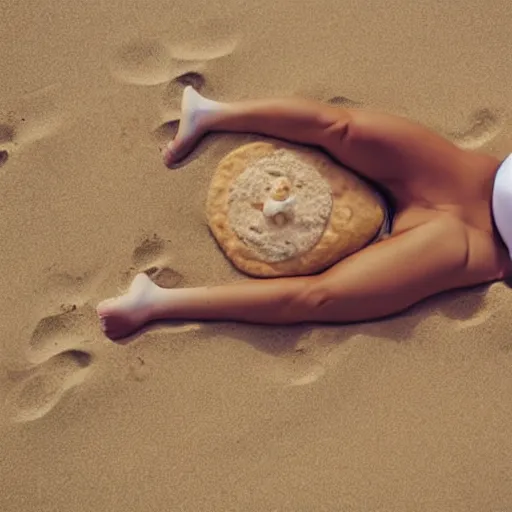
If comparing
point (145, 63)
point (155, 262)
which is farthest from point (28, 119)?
point (155, 262)

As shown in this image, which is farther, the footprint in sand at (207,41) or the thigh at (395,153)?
the footprint in sand at (207,41)

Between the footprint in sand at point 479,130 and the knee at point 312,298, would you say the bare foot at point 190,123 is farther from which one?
the footprint in sand at point 479,130

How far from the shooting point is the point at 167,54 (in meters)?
1.79

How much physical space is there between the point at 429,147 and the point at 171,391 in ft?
2.61

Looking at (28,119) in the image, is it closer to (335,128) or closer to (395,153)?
(335,128)

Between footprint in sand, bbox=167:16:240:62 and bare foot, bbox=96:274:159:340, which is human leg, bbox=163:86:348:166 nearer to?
footprint in sand, bbox=167:16:240:62

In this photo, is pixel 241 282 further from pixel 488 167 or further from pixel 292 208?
pixel 488 167

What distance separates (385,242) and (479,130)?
1.36ft

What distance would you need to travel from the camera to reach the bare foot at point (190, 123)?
171 centimetres

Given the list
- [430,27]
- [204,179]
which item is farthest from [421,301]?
[430,27]

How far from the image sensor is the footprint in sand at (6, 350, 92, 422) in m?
1.58

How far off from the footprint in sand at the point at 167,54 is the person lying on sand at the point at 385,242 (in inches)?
9.4

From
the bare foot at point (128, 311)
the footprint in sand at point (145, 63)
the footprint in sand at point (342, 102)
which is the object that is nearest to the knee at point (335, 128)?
the footprint in sand at point (342, 102)

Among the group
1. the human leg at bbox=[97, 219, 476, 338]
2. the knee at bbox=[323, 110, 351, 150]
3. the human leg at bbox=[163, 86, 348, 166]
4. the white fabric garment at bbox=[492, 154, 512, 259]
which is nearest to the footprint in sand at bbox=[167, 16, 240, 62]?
the human leg at bbox=[163, 86, 348, 166]
